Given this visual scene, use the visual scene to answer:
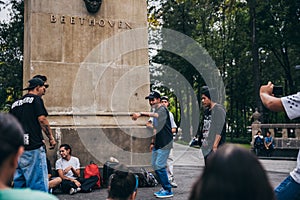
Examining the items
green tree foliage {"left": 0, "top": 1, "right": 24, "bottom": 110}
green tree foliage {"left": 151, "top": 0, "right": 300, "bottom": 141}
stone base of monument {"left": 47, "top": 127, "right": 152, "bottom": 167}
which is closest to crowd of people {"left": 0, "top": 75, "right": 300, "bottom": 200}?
stone base of monument {"left": 47, "top": 127, "right": 152, "bottom": 167}

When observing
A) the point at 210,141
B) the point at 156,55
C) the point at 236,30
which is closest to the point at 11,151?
the point at 210,141

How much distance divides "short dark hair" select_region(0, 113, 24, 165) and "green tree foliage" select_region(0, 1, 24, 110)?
77.4 ft

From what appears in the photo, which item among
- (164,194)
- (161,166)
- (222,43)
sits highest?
(222,43)

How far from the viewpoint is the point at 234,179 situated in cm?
150

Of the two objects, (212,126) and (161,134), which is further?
(161,134)

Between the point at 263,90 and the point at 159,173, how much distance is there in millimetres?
4602

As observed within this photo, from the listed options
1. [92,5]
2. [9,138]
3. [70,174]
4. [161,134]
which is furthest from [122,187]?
[92,5]

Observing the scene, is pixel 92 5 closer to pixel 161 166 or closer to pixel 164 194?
pixel 161 166


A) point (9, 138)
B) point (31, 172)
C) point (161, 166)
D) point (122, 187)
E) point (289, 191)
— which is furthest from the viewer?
point (161, 166)

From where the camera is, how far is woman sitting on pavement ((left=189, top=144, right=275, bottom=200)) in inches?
59.3

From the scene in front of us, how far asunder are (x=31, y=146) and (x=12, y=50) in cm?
2257

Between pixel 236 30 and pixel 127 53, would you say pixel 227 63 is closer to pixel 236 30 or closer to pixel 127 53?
pixel 236 30

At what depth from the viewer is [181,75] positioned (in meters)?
35.0

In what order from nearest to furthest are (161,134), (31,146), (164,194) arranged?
1. (31,146)
2. (164,194)
3. (161,134)
